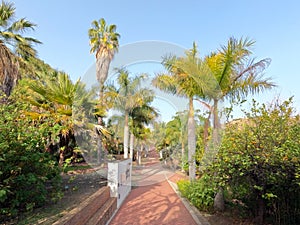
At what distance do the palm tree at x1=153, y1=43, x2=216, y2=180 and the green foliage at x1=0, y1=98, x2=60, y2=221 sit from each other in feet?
14.6

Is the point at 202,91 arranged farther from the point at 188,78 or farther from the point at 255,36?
the point at 255,36

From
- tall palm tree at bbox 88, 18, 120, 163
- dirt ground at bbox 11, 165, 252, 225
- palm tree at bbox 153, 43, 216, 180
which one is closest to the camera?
dirt ground at bbox 11, 165, 252, 225

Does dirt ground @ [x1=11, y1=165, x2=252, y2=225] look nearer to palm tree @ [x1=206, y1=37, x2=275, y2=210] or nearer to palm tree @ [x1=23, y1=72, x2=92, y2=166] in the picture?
palm tree @ [x1=23, y1=72, x2=92, y2=166]

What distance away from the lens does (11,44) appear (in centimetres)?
779

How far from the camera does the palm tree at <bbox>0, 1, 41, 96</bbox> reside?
Answer: 702 centimetres

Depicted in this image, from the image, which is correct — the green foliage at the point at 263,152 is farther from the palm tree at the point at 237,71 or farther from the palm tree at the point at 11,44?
the palm tree at the point at 11,44

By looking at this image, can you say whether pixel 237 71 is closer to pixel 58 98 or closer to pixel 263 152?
pixel 263 152

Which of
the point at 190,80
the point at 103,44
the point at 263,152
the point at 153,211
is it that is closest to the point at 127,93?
the point at 103,44

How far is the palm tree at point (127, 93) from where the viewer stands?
14.6 metres

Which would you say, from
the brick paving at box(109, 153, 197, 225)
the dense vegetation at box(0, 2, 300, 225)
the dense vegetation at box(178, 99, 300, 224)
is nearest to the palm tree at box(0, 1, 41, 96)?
the dense vegetation at box(0, 2, 300, 225)

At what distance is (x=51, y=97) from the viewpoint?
25.8 ft

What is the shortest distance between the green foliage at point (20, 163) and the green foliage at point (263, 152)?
147 inches

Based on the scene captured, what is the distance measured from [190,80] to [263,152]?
16.3 feet

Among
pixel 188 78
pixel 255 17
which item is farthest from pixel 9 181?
pixel 255 17
